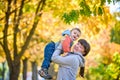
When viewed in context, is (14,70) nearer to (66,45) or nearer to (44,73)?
(44,73)

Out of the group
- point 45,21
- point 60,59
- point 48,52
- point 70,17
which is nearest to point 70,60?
point 60,59

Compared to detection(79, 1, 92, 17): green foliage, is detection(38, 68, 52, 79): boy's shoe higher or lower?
lower

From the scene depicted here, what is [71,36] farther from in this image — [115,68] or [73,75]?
[115,68]

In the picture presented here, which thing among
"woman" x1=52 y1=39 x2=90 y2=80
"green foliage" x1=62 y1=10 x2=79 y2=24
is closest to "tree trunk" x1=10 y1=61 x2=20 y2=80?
"green foliage" x1=62 y1=10 x2=79 y2=24

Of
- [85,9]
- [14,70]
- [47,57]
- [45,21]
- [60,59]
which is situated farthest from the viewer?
[45,21]

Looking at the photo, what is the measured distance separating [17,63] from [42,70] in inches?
526

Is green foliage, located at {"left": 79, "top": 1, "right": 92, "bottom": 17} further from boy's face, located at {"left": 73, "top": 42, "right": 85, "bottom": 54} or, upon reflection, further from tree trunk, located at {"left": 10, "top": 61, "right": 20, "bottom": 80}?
tree trunk, located at {"left": 10, "top": 61, "right": 20, "bottom": 80}

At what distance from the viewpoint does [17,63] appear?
21047 mm

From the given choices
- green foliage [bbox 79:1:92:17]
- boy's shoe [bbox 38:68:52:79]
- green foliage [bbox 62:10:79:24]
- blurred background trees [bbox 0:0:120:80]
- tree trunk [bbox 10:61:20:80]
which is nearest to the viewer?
boy's shoe [bbox 38:68:52:79]

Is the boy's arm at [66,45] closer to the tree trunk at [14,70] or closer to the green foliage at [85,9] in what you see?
the green foliage at [85,9]

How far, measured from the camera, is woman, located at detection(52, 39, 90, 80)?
7543 millimetres

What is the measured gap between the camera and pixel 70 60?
7.56 metres

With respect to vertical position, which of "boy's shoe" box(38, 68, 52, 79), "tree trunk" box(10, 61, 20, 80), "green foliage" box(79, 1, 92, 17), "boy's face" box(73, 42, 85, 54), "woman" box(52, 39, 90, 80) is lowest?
"tree trunk" box(10, 61, 20, 80)

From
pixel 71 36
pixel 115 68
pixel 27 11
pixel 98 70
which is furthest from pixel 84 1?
pixel 98 70
